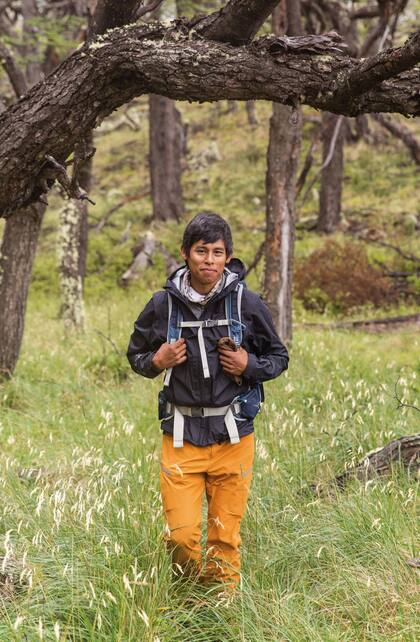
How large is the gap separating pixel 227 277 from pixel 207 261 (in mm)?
175

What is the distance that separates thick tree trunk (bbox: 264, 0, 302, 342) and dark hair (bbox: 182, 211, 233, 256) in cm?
566

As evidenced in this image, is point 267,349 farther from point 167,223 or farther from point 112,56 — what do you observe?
point 167,223

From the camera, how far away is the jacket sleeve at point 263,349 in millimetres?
3627

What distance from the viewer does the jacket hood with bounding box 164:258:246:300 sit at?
3.58 meters

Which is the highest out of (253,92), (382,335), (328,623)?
(253,92)

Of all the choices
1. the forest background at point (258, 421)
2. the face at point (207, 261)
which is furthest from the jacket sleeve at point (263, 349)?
the forest background at point (258, 421)

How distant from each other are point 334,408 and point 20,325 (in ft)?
13.2

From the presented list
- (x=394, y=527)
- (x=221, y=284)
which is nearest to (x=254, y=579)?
(x=394, y=527)

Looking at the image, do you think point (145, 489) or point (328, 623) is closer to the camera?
point (328, 623)

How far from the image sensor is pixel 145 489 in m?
4.43

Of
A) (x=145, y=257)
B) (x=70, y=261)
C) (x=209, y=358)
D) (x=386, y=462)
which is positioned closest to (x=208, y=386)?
(x=209, y=358)

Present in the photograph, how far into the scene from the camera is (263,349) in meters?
3.88

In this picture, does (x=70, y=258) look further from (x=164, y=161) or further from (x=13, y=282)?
(x=164, y=161)

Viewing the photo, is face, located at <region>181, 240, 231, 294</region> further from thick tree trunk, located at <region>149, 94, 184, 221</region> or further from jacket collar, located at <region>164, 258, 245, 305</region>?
thick tree trunk, located at <region>149, 94, 184, 221</region>
